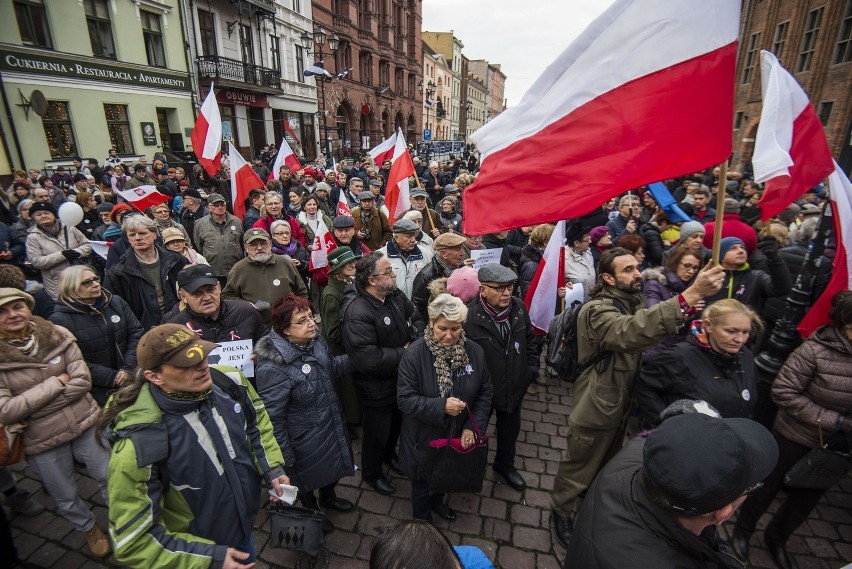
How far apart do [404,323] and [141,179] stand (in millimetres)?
11112

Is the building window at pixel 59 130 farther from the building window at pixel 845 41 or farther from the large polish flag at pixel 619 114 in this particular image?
the building window at pixel 845 41

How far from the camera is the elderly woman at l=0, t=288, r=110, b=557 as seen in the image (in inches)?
107

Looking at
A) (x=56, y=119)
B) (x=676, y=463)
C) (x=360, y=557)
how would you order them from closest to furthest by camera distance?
(x=676, y=463) → (x=360, y=557) → (x=56, y=119)

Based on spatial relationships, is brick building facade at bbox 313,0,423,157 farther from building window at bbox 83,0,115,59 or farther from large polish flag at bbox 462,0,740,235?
large polish flag at bbox 462,0,740,235

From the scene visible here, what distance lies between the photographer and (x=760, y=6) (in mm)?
24266

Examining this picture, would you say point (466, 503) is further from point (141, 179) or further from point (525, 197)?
point (141, 179)

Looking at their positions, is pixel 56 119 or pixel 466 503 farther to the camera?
pixel 56 119

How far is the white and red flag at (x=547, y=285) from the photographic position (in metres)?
4.16

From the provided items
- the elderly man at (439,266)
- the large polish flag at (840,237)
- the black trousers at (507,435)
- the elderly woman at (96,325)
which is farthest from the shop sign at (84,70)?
the large polish flag at (840,237)

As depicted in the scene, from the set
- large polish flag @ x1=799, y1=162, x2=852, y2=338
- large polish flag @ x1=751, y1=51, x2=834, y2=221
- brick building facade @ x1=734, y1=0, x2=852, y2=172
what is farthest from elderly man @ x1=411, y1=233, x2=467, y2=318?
brick building facade @ x1=734, y1=0, x2=852, y2=172

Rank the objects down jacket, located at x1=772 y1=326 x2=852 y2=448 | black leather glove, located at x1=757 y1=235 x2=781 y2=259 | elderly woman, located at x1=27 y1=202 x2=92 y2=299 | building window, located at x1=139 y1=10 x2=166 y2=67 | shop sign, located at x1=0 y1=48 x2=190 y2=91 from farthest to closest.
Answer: building window, located at x1=139 y1=10 x2=166 y2=67, shop sign, located at x1=0 y1=48 x2=190 y2=91, elderly woman, located at x1=27 y1=202 x2=92 y2=299, black leather glove, located at x1=757 y1=235 x2=781 y2=259, down jacket, located at x1=772 y1=326 x2=852 y2=448

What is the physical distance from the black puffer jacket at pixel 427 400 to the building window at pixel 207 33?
24.8 meters

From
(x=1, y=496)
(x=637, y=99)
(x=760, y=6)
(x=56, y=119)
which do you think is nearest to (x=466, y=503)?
(x=637, y=99)

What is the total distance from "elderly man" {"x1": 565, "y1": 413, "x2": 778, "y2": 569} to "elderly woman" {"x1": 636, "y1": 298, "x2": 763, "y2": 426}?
1.20 meters
